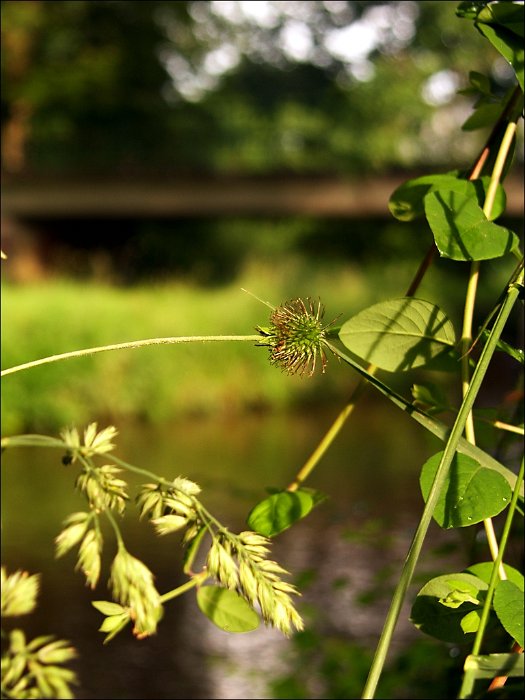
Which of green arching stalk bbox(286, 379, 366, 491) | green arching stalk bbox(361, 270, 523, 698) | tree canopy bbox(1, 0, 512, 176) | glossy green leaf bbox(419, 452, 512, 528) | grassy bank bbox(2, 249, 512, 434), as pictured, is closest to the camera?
green arching stalk bbox(361, 270, 523, 698)

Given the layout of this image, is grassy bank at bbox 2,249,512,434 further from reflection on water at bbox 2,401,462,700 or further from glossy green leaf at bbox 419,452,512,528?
glossy green leaf at bbox 419,452,512,528

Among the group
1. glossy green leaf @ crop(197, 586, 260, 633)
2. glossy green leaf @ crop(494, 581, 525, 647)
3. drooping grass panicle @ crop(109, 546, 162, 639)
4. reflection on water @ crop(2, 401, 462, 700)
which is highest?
glossy green leaf @ crop(494, 581, 525, 647)

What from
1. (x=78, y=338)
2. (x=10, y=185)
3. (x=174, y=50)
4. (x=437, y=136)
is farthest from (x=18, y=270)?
(x=437, y=136)

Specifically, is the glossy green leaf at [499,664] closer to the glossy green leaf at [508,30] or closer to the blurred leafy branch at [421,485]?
the blurred leafy branch at [421,485]

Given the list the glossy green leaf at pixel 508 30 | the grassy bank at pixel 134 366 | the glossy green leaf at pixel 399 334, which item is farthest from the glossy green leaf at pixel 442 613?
the grassy bank at pixel 134 366

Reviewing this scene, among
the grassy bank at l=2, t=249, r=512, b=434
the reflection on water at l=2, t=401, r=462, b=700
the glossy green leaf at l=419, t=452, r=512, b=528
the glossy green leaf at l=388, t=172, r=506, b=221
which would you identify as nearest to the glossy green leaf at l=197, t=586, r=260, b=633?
the glossy green leaf at l=419, t=452, r=512, b=528

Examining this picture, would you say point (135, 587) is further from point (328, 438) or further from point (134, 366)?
point (134, 366)

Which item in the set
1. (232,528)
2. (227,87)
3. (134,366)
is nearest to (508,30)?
(232,528)
